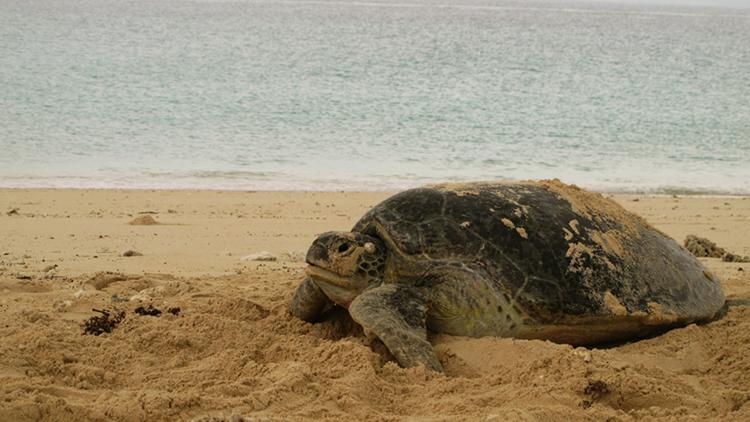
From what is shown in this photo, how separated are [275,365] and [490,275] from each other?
111cm

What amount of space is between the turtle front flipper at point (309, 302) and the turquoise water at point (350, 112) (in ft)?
24.1

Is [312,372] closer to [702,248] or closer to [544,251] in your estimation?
[544,251]

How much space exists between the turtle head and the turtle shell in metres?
0.11

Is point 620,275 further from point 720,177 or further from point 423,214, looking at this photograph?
point 720,177

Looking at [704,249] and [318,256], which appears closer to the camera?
[318,256]

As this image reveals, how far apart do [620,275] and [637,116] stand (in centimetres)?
1916

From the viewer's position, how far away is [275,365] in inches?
151

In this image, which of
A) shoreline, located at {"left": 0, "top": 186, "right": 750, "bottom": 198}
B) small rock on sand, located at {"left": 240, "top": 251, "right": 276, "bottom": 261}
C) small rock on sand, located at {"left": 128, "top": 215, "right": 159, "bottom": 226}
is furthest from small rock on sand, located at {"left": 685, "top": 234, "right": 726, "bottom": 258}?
small rock on sand, located at {"left": 128, "top": 215, "right": 159, "bottom": 226}

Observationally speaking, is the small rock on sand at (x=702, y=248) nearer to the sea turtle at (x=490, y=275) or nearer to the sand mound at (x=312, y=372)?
the sand mound at (x=312, y=372)

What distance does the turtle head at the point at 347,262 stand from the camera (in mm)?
4289

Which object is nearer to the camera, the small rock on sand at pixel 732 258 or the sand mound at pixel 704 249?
the small rock on sand at pixel 732 258

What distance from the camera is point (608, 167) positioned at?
15172 mm

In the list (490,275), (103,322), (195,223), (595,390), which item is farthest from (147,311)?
(195,223)

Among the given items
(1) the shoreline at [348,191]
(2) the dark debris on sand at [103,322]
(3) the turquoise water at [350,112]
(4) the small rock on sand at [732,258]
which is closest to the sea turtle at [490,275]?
(2) the dark debris on sand at [103,322]
